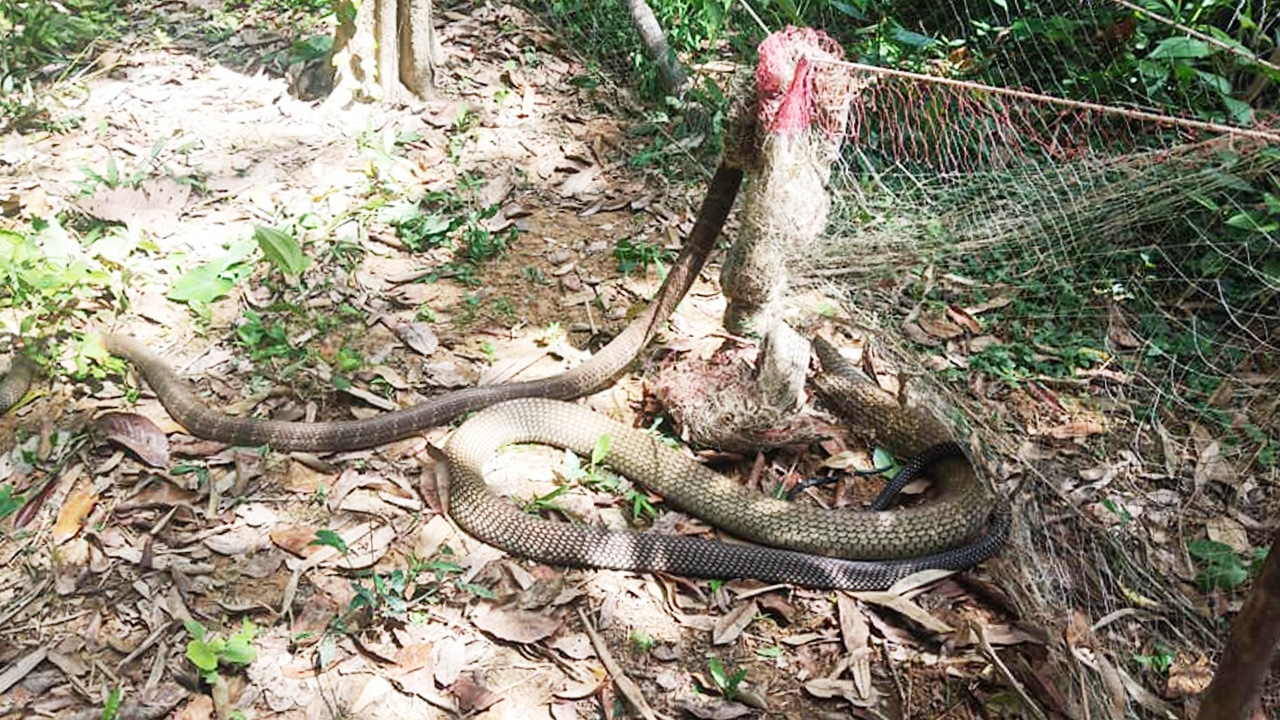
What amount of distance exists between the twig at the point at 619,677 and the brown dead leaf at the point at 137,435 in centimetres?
206

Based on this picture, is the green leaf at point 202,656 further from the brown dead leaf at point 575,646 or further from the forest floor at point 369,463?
the brown dead leaf at point 575,646

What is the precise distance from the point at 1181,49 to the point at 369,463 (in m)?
4.45

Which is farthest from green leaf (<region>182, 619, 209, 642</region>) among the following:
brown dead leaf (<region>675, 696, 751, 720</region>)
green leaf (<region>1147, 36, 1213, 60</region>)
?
green leaf (<region>1147, 36, 1213, 60</region>)

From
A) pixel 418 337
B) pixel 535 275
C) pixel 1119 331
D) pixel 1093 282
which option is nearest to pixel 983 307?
pixel 1119 331

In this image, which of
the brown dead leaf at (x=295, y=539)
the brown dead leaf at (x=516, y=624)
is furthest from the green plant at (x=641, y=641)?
the brown dead leaf at (x=295, y=539)

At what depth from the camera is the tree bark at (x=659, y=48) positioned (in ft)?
22.5

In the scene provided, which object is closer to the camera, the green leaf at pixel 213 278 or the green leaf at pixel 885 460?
the green leaf at pixel 885 460

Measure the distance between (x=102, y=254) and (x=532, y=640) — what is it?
3387 mm

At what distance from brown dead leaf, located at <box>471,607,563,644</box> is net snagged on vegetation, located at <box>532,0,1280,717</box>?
1843mm

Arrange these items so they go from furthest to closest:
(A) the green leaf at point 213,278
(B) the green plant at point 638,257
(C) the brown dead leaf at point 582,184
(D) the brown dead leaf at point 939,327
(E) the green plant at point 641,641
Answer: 1. (C) the brown dead leaf at point 582,184
2. (B) the green plant at point 638,257
3. (D) the brown dead leaf at point 939,327
4. (A) the green leaf at point 213,278
5. (E) the green plant at point 641,641

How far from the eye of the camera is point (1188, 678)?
11.6ft

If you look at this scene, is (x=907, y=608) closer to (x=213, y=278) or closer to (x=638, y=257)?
(x=638, y=257)

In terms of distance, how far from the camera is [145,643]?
3.52 metres

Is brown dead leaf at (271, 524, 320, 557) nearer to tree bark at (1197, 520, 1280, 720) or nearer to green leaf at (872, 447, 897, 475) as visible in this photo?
green leaf at (872, 447, 897, 475)
